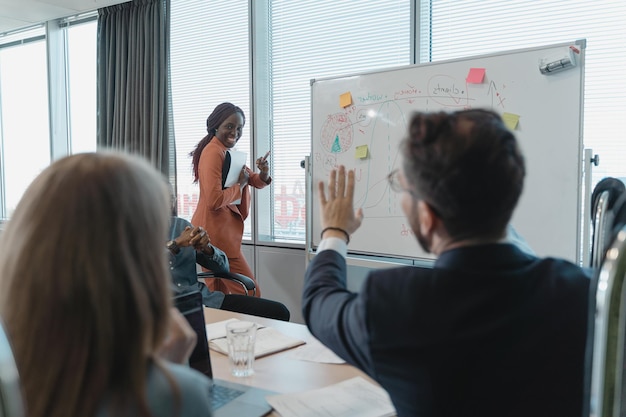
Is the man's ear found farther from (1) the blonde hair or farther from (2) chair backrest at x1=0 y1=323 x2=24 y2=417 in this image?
(2) chair backrest at x1=0 y1=323 x2=24 y2=417

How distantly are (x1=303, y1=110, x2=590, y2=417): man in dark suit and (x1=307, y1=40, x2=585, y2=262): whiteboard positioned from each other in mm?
1168

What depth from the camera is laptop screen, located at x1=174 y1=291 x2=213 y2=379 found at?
4.26ft

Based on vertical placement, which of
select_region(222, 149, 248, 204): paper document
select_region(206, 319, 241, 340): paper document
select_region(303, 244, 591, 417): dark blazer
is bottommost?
select_region(206, 319, 241, 340): paper document

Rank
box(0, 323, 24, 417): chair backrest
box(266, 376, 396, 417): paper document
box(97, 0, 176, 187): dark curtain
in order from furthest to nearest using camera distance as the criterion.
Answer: box(97, 0, 176, 187): dark curtain
box(266, 376, 396, 417): paper document
box(0, 323, 24, 417): chair backrest

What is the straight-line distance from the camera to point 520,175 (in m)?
0.94

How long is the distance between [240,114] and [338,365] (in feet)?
6.75

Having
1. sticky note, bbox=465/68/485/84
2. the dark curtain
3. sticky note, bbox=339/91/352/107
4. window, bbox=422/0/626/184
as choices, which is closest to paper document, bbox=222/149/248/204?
sticky note, bbox=339/91/352/107

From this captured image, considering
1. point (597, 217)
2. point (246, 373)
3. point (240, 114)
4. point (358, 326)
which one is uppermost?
point (240, 114)

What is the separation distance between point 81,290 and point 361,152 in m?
2.25

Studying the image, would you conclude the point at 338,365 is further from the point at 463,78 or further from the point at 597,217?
the point at 463,78

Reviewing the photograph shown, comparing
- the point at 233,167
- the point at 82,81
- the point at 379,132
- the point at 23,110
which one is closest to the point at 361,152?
the point at 379,132

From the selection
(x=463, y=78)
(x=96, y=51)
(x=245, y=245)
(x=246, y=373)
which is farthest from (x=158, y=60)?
(x=246, y=373)

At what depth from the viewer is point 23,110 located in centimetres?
527

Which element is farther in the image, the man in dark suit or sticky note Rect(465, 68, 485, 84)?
sticky note Rect(465, 68, 485, 84)
